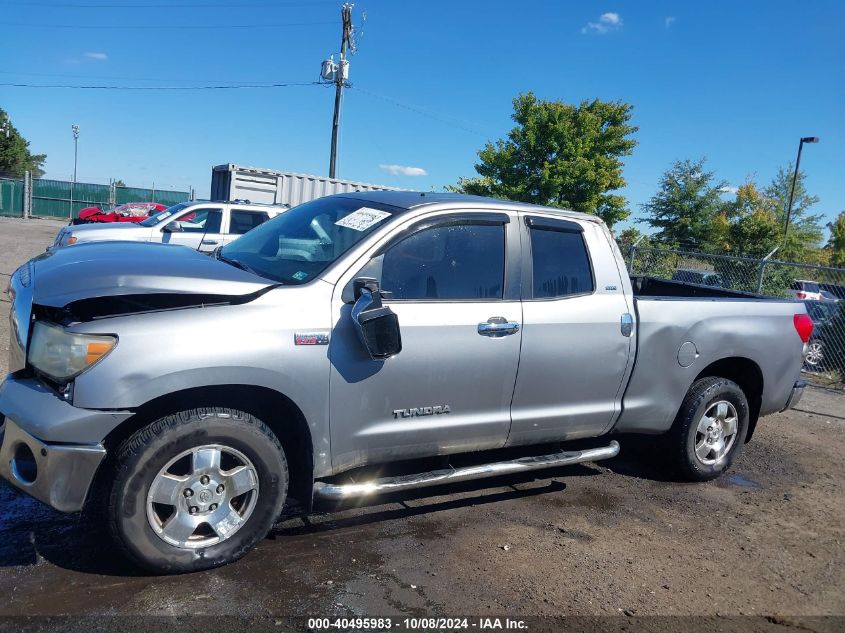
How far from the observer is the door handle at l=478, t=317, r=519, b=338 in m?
3.97

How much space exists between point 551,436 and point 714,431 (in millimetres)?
1612

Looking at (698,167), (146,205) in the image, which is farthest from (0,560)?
(698,167)

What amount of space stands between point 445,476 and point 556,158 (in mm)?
24274

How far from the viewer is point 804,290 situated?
540 inches

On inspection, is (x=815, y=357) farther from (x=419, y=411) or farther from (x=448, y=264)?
(x=419, y=411)

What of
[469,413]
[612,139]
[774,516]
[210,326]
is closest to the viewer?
[210,326]

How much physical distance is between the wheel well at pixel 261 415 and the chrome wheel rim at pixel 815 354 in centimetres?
976

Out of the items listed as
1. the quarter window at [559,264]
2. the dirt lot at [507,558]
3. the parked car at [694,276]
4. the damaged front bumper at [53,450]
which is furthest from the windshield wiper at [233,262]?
the parked car at [694,276]

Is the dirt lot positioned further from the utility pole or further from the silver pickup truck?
the utility pole

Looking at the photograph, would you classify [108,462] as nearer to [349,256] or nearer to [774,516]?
[349,256]

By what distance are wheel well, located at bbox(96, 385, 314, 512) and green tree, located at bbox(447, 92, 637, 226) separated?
23023 millimetres

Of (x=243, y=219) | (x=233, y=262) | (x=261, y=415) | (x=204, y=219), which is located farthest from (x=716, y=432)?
(x=204, y=219)

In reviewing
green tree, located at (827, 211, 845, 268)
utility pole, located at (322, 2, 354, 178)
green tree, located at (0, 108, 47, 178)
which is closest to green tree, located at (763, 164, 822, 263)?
green tree, located at (827, 211, 845, 268)

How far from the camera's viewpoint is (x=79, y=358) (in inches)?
117
